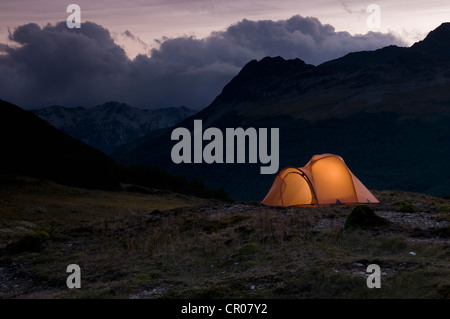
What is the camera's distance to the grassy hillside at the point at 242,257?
12.6 metres

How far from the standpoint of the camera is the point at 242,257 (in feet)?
55.4

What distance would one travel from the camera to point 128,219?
31.9 meters

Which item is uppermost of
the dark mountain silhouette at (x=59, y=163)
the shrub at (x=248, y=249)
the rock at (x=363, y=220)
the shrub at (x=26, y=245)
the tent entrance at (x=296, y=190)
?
the dark mountain silhouette at (x=59, y=163)

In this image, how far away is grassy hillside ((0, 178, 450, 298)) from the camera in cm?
1262

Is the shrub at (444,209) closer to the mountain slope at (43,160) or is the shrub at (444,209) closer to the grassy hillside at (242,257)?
the grassy hillside at (242,257)

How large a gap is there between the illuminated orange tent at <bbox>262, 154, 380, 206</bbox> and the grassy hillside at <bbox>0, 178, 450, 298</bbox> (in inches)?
94.0

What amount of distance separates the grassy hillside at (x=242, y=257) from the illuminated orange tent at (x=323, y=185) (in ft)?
7.83

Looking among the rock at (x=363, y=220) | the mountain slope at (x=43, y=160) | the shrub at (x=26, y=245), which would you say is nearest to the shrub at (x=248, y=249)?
the rock at (x=363, y=220)

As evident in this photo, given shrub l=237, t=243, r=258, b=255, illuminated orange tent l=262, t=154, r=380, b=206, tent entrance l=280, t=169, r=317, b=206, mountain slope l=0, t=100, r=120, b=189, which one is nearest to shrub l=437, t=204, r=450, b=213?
illuminated orange tent l=262, t=154, r=380, b=206

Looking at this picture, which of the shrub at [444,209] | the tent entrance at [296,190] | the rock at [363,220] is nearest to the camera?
the rock at [363,220]

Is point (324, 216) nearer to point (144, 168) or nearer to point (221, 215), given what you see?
point (221, 215)

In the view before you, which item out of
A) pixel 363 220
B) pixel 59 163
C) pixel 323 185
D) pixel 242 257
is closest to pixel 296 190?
pixel 323 185

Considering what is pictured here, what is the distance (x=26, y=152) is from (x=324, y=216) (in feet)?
276

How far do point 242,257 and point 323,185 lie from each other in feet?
49.7
